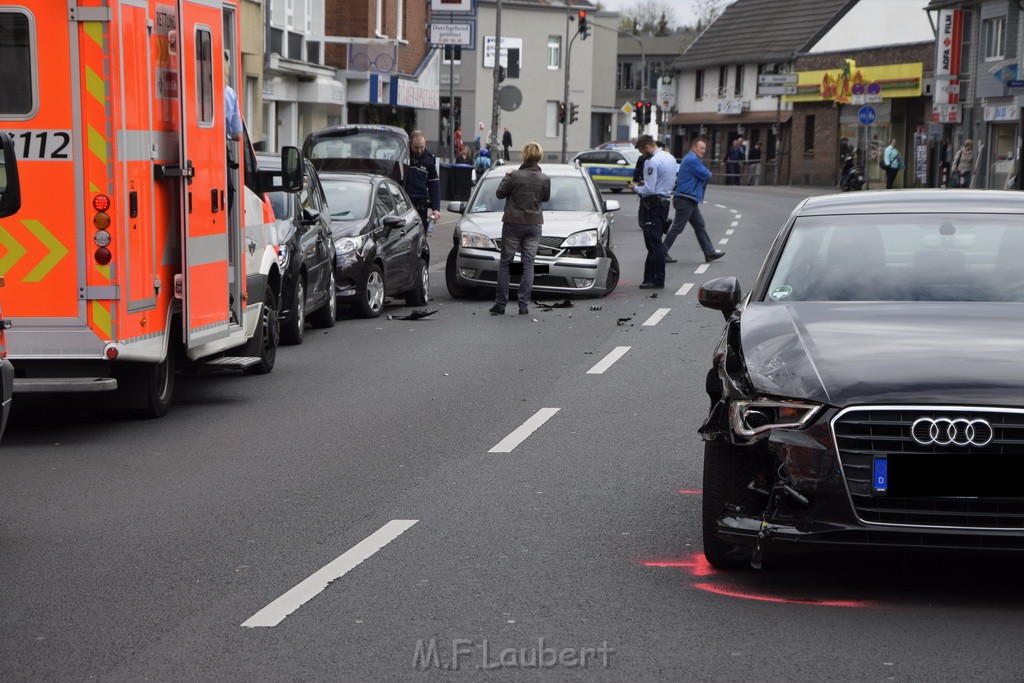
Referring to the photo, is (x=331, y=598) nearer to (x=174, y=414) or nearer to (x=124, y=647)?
(x=124, y=647)

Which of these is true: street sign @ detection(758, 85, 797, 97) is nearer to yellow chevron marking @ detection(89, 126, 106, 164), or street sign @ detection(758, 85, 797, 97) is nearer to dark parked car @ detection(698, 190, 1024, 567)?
yellow chevron marking @ detection(89, 126, 106, 164)

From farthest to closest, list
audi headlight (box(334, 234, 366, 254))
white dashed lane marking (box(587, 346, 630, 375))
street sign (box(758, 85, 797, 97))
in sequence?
street sign (box(758, 85, 797, 97)) → audi headlight (box(334, 234, 366, 254)) → white dashed lane marking (box(587, 346, 630, 375))

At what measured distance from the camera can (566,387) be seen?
12094 mm

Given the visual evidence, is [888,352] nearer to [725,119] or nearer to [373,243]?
[373,243]

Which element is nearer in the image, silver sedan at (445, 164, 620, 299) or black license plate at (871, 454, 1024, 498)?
black license plate at (871, 454, 1024, 498)

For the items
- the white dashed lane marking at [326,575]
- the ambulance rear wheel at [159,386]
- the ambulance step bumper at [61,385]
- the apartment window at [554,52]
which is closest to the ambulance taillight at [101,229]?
the ambulance step bumper at [61,385]

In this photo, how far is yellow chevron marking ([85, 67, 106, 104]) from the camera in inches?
365

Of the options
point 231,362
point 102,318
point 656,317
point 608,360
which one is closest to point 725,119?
point 656,317

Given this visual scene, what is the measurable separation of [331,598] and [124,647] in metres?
0.89

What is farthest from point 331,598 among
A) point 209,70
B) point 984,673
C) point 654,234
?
point 654,234

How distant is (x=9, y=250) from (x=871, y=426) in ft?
19.0

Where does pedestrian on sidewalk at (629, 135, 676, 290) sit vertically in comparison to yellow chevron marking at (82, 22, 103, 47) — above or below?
below

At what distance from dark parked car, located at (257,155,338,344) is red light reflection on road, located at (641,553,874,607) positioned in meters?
8.02

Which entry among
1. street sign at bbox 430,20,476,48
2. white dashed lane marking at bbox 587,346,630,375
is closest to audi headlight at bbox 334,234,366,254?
white dashed lane marking at bbox 587,346,630,375
